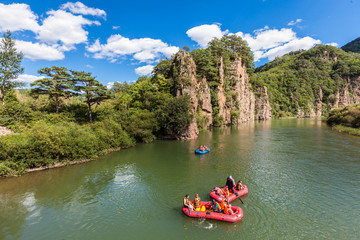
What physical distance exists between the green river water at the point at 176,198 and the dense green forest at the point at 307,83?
107304mm

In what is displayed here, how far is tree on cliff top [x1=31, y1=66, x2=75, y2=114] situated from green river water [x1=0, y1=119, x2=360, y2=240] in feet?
47.0

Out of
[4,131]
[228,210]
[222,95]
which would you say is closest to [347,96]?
[222,95]

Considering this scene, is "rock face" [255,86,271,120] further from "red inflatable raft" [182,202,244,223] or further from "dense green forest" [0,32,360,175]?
"red inflatable raft" [182,202,244,223]

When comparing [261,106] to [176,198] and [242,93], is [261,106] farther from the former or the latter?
[176,198]

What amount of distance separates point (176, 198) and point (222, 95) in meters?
55.4

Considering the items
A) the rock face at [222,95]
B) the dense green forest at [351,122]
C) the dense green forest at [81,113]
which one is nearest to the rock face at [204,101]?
the rock face at [222,95]

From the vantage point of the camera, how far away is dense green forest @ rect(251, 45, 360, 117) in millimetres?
123812

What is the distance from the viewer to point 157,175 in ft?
66.8

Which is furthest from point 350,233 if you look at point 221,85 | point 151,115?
point 221,85

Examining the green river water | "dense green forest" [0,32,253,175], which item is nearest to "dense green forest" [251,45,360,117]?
"dense green forest" [0,32,253,175]

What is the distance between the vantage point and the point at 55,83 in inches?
1160

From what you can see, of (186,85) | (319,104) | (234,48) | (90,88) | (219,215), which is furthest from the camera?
(319,104)

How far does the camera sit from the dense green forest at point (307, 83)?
123812 mm

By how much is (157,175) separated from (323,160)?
22.1m
